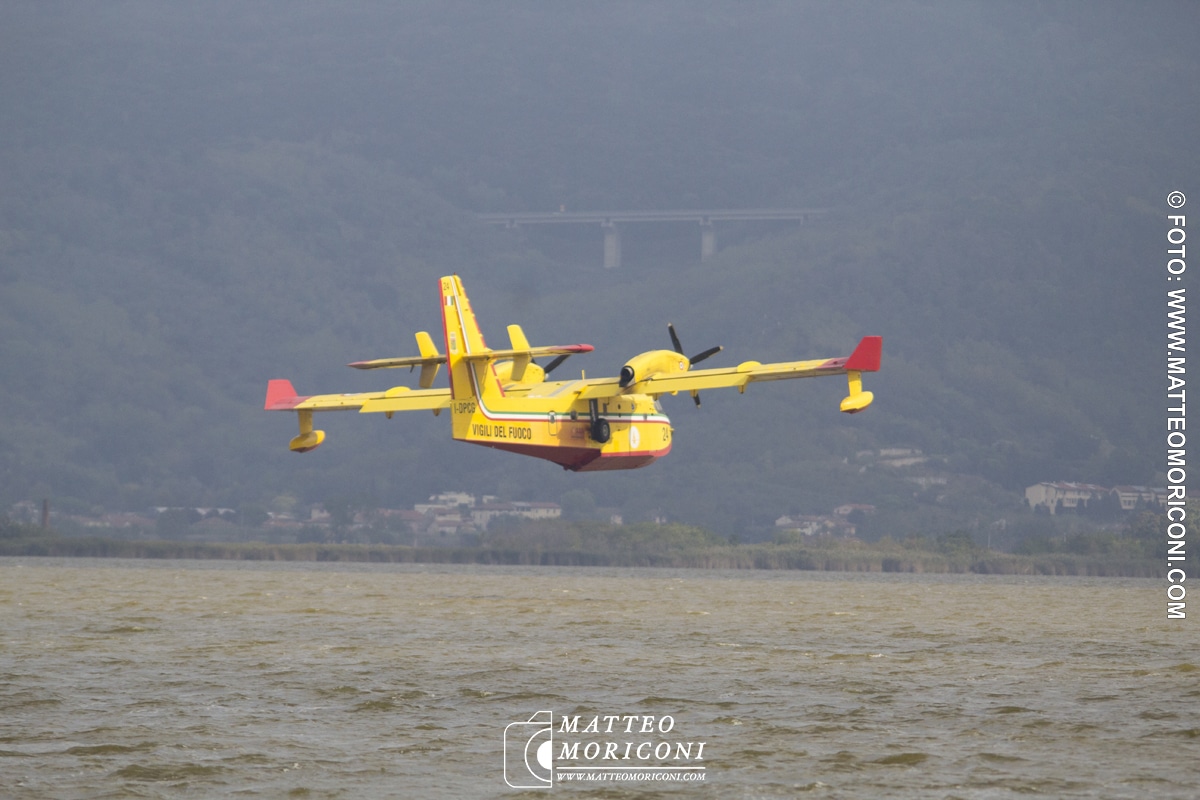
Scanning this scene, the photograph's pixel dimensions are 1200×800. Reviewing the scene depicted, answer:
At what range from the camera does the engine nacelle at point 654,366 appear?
2675 inches

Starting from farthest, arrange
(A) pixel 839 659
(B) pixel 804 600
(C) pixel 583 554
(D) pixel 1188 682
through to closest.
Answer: (C) pixel 583 554
(B) pixel 804 600
(A) pixel 839 659
(D) pixel 1188 682

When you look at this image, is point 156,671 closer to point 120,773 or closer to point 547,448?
point 120,773

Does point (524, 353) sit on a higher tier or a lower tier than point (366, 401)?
higher

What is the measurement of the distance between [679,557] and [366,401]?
114m

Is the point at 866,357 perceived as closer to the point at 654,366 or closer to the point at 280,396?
the point at 654,366

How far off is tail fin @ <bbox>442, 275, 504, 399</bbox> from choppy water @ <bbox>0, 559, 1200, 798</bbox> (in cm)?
903

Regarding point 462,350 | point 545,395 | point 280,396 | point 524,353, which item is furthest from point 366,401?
point 524,353

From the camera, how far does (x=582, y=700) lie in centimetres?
3081

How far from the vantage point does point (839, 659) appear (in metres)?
39.9

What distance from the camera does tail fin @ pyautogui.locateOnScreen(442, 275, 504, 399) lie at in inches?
2441

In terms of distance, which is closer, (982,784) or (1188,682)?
(982,784)

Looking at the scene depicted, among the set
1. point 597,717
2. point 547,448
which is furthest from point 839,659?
point 547,448

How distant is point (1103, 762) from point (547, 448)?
43.3 metres

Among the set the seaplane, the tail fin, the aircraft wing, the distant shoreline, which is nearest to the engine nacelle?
the seaplane
